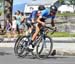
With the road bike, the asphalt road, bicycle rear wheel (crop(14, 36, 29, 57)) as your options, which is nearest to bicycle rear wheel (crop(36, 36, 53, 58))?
the road bike

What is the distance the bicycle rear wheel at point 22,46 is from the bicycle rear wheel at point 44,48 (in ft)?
1.79

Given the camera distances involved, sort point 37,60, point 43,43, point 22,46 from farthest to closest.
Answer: point 22,46
point 43,43
point 37,60

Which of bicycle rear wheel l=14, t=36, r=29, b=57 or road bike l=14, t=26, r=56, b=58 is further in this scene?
bicycle rear wheel l=14, t=36, r=29, b=57

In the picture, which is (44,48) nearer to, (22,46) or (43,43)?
(43,43)

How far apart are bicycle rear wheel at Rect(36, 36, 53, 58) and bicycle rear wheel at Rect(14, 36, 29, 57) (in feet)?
1.79

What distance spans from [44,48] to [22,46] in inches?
31.5

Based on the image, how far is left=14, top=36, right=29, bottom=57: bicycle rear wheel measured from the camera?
12.1 m

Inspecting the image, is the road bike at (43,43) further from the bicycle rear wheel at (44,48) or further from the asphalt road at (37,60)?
the asphalt road at (37,60)

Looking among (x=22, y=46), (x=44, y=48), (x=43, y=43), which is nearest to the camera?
(x=43, y=43)

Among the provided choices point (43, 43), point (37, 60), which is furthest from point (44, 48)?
point (37, 60)

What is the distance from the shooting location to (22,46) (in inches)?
478

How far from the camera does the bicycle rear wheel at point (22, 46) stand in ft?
39.7

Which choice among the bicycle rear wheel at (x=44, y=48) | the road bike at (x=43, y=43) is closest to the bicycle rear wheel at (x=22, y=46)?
the road bike at (x=43, y=43)

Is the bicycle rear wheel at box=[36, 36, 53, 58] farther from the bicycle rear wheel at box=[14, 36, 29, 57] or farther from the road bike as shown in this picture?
the bicycle rear wheel at box=[14, 36, 29, 57]
